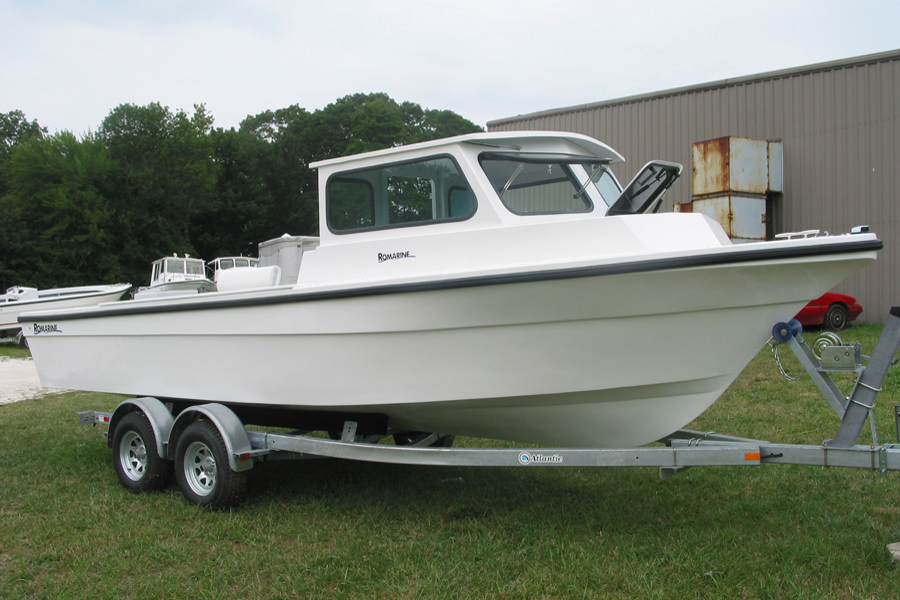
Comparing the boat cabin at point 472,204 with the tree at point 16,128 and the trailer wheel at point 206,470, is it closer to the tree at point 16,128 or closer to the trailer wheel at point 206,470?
the trailer wheel at point 206,470

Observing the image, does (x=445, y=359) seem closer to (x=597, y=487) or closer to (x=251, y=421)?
(x=597, y=487)

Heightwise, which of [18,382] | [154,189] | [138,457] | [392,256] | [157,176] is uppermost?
[157,176]

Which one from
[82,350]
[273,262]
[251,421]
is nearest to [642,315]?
[251,421]

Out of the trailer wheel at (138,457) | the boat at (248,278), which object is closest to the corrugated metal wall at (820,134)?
the boat at (248,278)

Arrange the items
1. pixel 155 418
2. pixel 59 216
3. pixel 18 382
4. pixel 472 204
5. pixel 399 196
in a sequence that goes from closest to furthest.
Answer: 1. pixel 472 204
2. pixel 399 196
3. pixel 155 418
4. pixel 18 382
5. pixel 59 216

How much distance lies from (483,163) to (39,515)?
11.2ft

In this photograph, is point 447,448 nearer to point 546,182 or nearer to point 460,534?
point 460,534

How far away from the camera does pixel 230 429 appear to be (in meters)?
4.45

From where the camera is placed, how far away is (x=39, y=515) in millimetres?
4418

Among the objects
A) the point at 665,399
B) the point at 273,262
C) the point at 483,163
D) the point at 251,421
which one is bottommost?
the point at 251,421

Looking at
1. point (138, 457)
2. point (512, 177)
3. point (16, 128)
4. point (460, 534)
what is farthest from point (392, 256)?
point (16, 128)

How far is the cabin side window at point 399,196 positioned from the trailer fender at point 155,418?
177cm

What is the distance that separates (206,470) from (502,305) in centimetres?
233

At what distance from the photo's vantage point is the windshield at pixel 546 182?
420cm
